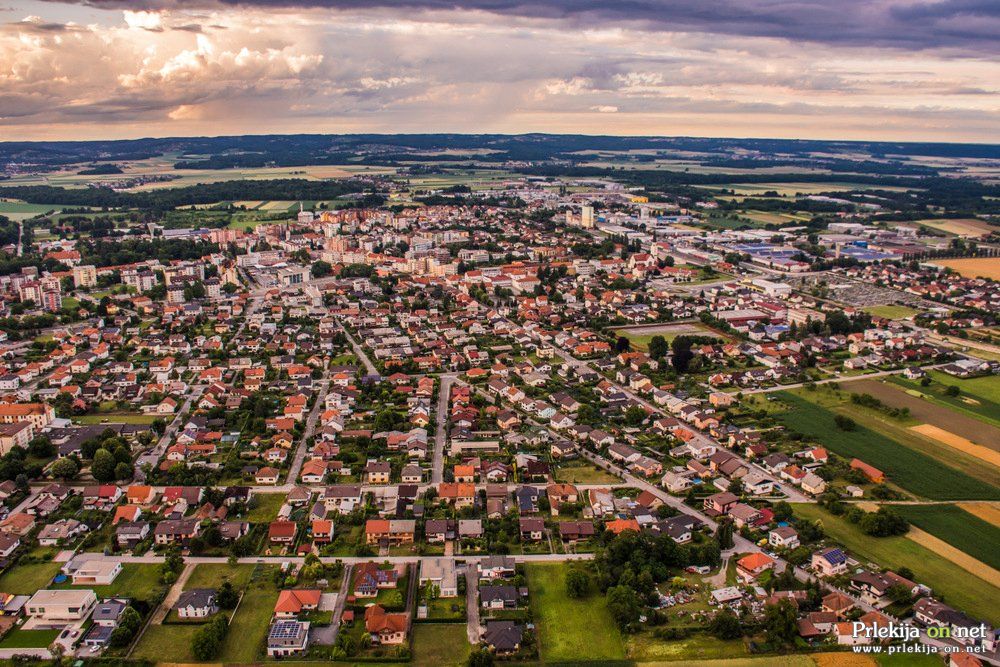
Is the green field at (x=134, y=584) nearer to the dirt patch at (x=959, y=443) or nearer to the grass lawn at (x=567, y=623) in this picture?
the grass lawn at (x=567, y=623)

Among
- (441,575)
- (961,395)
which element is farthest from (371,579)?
(961,395)

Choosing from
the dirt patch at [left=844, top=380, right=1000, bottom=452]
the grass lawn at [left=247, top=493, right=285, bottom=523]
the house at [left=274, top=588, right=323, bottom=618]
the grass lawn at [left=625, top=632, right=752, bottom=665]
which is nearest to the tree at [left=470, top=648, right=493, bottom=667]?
the grass lawn at [left=625, top=632, right=752, bottom=665]

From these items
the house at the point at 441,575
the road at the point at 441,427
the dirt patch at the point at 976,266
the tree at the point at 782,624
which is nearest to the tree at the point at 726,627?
the tree at the point at 782,624

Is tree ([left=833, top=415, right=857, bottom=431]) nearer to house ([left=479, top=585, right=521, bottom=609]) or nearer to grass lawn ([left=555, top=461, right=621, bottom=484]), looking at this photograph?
grass lawn ([left=555, top=461, right=621, bottom=484])

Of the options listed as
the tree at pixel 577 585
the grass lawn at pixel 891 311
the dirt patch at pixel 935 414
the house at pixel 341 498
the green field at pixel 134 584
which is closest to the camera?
the tree at pixel 577 585

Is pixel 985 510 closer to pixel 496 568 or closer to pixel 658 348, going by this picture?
pixel 496 568
